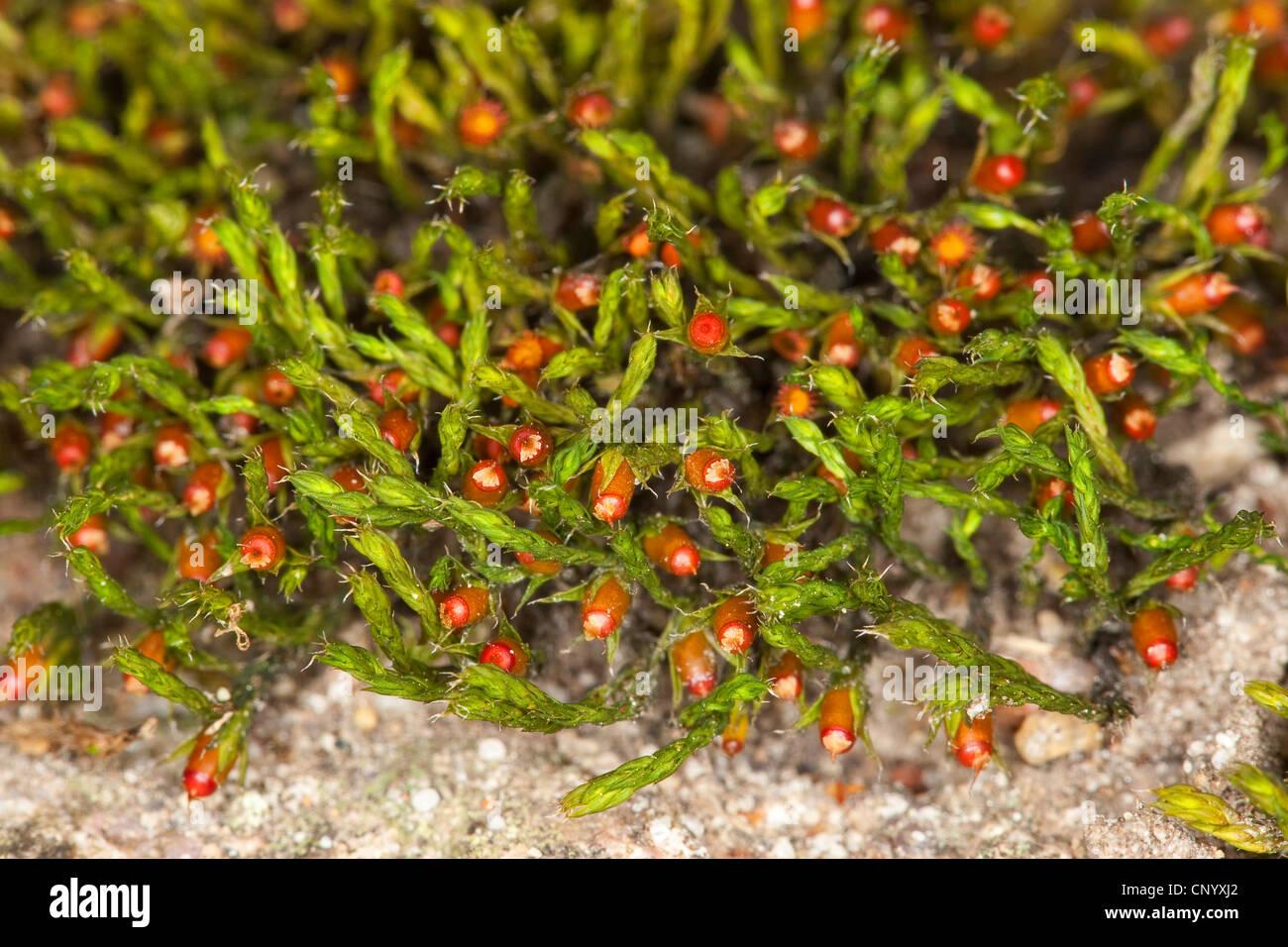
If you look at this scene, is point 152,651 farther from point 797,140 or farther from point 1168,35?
point 1168,35

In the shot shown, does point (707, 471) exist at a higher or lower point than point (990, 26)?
lower

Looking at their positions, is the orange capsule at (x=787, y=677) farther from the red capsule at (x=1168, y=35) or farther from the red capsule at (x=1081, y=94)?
the red capsule at (x=1168, y=35)

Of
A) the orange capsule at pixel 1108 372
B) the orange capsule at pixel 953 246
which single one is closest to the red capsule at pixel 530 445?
the orange capsule at pixel 953 246

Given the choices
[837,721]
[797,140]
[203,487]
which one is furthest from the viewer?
[797,140]

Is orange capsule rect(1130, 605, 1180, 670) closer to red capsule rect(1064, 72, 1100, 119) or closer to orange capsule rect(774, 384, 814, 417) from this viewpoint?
orange capsule rect(774, 384, 814, 417)

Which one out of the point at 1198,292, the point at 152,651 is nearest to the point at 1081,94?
the point at 1198,292

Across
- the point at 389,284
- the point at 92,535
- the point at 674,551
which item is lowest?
the point at 674,551

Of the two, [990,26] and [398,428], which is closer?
[398,428]

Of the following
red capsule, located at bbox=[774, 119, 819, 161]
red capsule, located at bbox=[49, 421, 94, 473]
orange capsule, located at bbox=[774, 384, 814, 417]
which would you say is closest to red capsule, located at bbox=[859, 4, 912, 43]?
red capsule, located at bbox=[774, 119, 819, 161]
